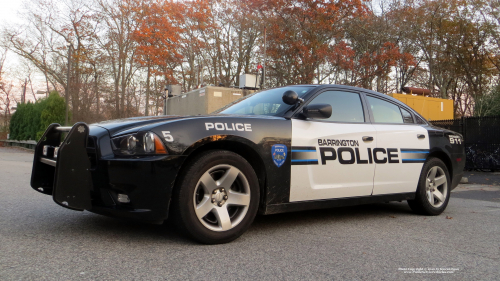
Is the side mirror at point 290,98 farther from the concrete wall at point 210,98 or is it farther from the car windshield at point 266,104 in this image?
the concrete wall at point 210,98

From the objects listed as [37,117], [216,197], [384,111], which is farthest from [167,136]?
[37,117]

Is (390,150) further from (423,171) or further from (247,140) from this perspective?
(247,140)

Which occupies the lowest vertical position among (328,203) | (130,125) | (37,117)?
(328,203)

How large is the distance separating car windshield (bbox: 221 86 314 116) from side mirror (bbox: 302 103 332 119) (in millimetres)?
230

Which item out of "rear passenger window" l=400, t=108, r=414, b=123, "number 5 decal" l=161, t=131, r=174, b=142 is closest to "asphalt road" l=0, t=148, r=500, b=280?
"number 5 decal" l=161, t=131, r=174, b=142

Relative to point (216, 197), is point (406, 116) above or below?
above

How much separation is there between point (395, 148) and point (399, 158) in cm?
14

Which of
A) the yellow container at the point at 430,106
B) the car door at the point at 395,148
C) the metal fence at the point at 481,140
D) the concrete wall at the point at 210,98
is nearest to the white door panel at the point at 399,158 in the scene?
the car door at the point at 395,148

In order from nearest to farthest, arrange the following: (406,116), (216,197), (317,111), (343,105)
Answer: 1. (216,197)
2. (317,111)
3. (343,105)
4. (406,116)

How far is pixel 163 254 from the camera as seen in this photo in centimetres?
312

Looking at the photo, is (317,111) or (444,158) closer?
(317,111)

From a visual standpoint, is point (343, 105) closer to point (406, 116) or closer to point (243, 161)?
point (406, 116)

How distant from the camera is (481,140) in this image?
13742 mm

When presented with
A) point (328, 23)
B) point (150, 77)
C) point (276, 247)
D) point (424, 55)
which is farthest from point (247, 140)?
point (150, 77)
